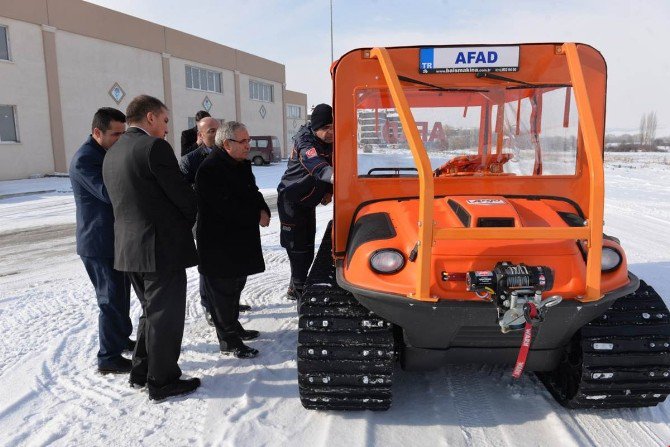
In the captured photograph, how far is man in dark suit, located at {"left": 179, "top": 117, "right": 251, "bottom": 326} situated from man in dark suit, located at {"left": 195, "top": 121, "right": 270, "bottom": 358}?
60cm

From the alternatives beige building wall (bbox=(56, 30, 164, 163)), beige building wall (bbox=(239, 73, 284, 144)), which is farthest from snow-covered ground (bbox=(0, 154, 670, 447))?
beige building wall (bbox=(239, 73, 284, 144))

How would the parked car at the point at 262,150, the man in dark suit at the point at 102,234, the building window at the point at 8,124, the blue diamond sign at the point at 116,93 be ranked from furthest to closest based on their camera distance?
the parked car at the point at 262,150 < the blue diamond sign at the point at 116,93 < the building window at the point at 8,124 < the man in dark suit at the point at 102,234

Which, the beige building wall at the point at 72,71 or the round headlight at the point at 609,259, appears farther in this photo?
the beige building wall at the point at 72,71

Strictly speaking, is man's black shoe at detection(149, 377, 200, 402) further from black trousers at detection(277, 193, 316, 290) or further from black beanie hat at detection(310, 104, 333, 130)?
black beanie hat at detection(310, 104, 333, 130)

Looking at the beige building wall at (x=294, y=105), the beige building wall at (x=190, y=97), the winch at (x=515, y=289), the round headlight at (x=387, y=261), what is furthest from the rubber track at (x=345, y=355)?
the beige building wall at (x=294, y=105)

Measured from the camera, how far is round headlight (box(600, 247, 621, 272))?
2.57 meters

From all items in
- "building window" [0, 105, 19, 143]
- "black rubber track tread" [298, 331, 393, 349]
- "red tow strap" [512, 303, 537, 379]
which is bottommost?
"black rubber track tread" [298, 331, 393, 349]

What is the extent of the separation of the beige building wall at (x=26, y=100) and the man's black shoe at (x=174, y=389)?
18.2m

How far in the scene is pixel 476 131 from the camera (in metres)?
3.56

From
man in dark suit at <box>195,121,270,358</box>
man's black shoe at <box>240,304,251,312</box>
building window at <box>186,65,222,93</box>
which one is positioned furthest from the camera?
building window at <box>186,65,222,93</box>

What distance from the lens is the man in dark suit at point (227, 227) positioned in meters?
3.57

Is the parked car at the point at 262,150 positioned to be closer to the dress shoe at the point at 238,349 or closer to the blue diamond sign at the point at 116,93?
the blue diamond sign at the point at 116,93

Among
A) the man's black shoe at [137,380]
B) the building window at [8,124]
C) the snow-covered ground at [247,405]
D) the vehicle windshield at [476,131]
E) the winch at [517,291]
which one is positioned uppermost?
the building window at [8,124]

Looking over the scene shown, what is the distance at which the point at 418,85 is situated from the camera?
316 cm
